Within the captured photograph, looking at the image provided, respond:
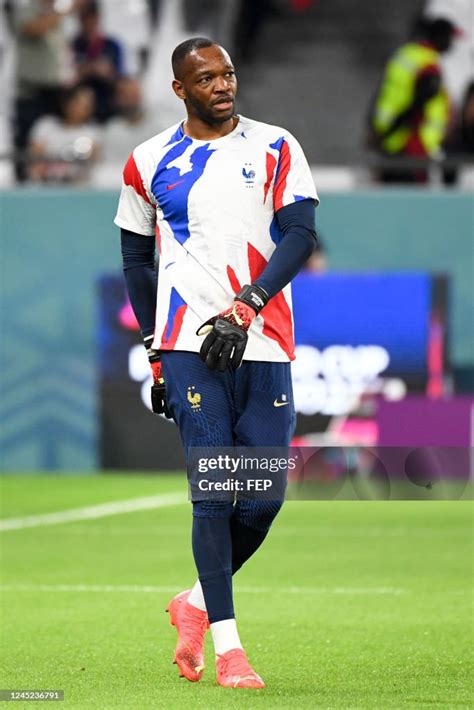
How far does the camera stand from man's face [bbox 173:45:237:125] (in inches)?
215

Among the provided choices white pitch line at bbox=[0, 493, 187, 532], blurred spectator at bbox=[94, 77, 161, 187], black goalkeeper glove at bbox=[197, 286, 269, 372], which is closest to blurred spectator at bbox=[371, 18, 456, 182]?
blurred spectator at bbox=[94, 77, 161, 187]

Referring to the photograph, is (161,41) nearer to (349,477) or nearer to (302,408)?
(302,408)

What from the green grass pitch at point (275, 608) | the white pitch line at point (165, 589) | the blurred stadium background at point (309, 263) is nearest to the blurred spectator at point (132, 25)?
the blurred stadium background at point (309, 263)

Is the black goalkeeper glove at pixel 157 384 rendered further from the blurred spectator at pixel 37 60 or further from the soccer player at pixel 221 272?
the blurred spectator at pixel 37 60

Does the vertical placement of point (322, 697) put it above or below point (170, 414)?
below

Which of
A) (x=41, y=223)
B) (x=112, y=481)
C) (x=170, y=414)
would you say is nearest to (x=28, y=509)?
(x=112, y=481)

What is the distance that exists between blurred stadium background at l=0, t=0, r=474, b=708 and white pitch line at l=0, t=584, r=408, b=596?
202 inches

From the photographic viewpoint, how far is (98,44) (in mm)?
16422

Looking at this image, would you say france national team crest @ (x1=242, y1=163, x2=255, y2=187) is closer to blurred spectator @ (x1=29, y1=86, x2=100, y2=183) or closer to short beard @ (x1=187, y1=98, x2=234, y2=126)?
short beard @ (x1=187, y1=98, x2=234, y2=126)

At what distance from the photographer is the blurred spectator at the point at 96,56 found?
1634 centimetres

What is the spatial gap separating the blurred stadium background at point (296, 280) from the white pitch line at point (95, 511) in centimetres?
42

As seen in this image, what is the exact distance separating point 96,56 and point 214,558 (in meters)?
11.7

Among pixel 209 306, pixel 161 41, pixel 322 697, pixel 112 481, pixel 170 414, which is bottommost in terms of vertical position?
pixel 112 481

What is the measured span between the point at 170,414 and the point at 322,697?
1210mm
